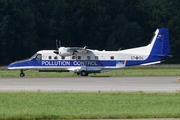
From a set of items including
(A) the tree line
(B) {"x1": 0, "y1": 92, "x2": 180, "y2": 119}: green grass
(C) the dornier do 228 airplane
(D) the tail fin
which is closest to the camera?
(B) {"x1": 0, "y1": 92, "x2": 180, "y2": 119}: green grass

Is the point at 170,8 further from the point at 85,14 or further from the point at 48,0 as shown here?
the point at 48,0

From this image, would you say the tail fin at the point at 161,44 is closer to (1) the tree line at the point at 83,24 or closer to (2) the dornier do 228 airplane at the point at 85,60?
(2) the dornier do 228 airplane at the point at 85,60

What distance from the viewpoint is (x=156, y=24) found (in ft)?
295

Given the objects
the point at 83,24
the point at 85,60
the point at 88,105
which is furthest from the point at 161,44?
the point at 83,24

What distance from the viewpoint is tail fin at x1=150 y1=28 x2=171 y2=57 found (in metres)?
47.5

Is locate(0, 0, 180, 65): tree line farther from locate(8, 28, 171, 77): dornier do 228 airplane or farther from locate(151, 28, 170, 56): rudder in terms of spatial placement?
locate(151, 28, 170, 56): rudder

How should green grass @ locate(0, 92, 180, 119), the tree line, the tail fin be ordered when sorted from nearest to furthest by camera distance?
green grass @ locate(0, 92, 180, 119) < the tail fin < the tree line

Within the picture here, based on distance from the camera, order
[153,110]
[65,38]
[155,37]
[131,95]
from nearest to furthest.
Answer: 1. [153,110]
2. [131,95]
3. [155,37]
4. [65,38]

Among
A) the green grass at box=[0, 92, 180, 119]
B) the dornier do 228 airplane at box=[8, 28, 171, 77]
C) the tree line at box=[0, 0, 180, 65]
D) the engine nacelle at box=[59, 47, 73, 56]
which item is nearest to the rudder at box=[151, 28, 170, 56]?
the dornier do 228 airplane at box=[8, 28, 171, 77]

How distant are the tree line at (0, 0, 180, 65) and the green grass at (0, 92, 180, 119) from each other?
55.6 metres

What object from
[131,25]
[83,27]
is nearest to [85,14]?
[83,27]

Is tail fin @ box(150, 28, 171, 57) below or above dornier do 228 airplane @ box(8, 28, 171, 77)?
above

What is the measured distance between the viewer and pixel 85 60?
4719 cm

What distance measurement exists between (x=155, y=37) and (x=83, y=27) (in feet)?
132
